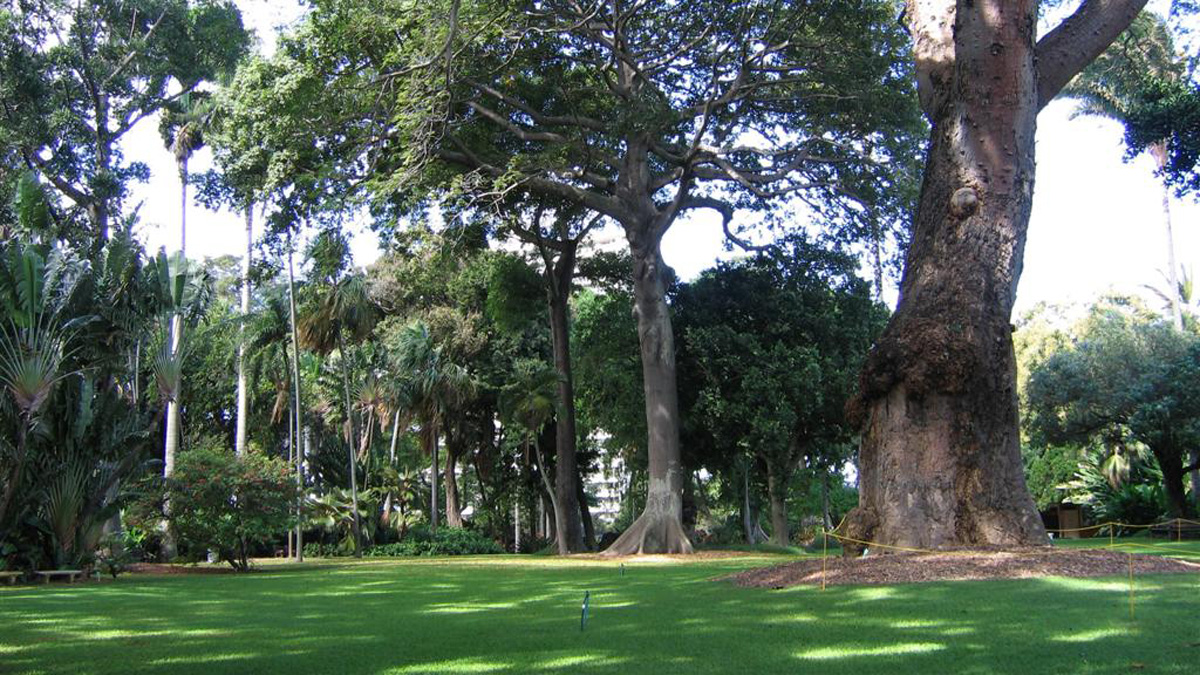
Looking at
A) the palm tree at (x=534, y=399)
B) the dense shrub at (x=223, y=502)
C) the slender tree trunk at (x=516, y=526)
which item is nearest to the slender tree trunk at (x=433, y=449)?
the palm tree at (x=534, y=399)

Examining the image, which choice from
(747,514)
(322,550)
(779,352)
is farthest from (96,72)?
(747,514)

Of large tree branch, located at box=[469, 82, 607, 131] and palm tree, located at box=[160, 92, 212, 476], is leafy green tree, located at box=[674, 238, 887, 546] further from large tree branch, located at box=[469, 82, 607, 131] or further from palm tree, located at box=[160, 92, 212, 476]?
palm tree, located at box=[160, 92, 212, 476]

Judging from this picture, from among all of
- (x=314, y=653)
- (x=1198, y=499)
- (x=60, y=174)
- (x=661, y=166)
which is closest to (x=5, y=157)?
(x=60, y=174)

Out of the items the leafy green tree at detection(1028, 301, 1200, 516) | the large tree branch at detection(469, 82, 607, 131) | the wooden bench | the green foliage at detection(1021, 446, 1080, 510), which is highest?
the large tree branch at detection(469, 82, 607, 131)

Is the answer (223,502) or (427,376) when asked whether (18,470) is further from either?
(427,376)

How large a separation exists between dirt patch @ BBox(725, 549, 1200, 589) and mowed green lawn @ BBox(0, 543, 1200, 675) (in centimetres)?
52

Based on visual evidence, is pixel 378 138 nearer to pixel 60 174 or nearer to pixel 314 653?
pixel 60 174

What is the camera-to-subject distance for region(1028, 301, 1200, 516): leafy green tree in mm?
28328

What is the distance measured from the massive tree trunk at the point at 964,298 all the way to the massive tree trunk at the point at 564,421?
18.4 m

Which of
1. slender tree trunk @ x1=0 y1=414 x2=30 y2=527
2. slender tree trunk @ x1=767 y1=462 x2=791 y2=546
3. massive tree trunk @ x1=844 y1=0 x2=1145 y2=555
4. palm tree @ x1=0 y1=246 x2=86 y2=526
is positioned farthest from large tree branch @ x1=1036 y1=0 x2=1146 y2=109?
slender tree trunk @ x1=0 y1=414 x2=30 y2=527

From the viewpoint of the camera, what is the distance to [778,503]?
28.7 metres

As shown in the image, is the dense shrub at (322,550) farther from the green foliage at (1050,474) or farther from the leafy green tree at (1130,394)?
the green foliage at (1050,474)

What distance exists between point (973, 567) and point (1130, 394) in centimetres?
2326

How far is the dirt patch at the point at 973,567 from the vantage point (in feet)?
32.2
